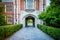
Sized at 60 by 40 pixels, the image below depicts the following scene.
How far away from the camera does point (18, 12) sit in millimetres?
32500

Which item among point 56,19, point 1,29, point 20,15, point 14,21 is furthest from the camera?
point 20,15

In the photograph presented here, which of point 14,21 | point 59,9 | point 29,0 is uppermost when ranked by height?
point 29,0

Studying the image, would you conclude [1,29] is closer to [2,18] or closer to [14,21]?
[2,18]

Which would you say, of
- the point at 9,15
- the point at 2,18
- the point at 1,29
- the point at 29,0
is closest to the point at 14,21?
the point at 9,15

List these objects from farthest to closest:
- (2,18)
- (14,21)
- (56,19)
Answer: (14,21)
(2,18)
(56,19)

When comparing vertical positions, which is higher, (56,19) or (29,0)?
(29,0)

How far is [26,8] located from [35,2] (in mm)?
2509

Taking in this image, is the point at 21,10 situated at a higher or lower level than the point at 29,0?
lower

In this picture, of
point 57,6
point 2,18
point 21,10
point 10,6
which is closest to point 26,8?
point 21,10

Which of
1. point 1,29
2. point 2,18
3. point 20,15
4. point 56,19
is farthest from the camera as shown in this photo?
point 20,15

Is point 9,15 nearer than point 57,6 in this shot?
No

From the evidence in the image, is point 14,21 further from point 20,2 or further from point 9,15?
point 20,2

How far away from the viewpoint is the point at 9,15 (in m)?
31.4

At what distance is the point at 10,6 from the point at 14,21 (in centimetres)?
320
